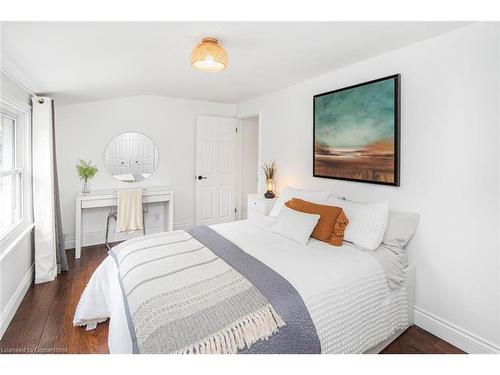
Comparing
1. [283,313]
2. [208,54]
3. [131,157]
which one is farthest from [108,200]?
[283,313]

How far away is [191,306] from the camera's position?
4.43 ft

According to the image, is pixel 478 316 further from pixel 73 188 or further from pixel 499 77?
pixel 73 188

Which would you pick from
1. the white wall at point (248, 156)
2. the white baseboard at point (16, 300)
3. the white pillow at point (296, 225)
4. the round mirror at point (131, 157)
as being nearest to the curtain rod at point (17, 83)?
the round mirror at point (131, 157)

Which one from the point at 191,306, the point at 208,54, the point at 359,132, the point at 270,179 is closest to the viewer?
the point at 191,306

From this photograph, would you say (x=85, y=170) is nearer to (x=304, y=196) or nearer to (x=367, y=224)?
(x=304, y=196)

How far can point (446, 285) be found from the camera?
2061mm

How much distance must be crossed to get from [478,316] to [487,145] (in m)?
1.17

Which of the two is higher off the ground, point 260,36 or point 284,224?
point 260,36

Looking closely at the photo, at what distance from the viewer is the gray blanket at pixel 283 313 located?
50.9 inches

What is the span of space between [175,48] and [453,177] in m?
2.33

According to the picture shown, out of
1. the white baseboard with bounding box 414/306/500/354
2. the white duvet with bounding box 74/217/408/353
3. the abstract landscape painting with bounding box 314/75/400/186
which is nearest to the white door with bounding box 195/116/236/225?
the abstract landscape painting with bounding box 314/75/400/186

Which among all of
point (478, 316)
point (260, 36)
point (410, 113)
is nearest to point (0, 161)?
point (260, 36)

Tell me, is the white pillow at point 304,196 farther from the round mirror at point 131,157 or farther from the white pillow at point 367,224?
the round mirror at point 131,157

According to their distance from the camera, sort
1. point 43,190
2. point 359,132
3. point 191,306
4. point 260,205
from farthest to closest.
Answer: point 260,205, point 43,190, point 359,132, point 191,306
